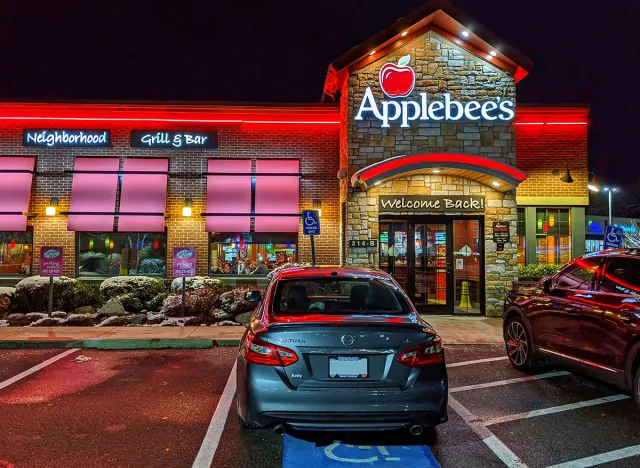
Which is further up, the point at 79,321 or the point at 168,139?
the point at 168,139

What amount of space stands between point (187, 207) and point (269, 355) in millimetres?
11428

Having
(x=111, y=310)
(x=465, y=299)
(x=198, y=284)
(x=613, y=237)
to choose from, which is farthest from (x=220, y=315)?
(x=613, y=237)

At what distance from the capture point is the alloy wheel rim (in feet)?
Answer: 23.5

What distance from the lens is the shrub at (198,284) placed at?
42.2 feet

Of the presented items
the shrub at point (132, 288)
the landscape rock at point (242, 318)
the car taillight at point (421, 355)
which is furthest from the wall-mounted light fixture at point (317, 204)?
the car taillight at point (421, 355)

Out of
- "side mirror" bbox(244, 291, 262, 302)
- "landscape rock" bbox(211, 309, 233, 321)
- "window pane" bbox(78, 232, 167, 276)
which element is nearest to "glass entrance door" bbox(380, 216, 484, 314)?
"landscape rock" bbox(211, 309, 233, 321)

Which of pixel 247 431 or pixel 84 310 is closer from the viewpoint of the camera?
pixel 247 431

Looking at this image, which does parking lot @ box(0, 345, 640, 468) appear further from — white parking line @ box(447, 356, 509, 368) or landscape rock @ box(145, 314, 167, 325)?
landscape rock @ box(145, 314, 167, 325)

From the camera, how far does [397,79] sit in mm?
12703

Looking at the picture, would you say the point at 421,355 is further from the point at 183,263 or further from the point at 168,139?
the point at 168,139

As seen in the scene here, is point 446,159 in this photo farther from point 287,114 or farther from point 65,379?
point 65,379

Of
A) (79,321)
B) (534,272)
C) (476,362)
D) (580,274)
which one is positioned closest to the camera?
(580,274)

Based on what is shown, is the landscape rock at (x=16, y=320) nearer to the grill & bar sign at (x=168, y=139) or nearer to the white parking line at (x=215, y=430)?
the grill & bar sign at (x=168, y=139)

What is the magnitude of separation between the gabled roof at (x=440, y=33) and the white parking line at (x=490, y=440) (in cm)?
936
